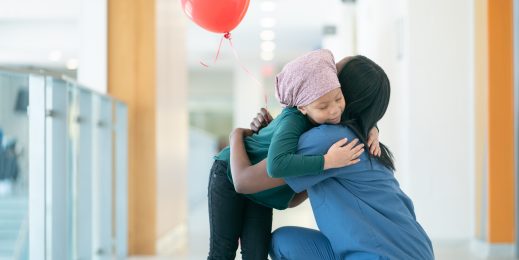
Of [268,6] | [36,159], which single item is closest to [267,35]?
[268,6]

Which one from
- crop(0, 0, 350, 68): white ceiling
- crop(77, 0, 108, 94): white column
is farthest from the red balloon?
crop(0, 0, 350, 68): white ceiling

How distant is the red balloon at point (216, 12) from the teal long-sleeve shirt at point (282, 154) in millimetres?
653

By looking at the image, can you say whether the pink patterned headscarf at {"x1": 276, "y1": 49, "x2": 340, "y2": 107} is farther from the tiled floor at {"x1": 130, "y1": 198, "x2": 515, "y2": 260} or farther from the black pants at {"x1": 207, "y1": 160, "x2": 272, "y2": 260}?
the tiled floor at {"x1": 130, "y1": 198, "x2": 515, "y2": 260}

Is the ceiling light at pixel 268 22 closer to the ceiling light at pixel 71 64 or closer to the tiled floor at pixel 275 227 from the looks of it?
the tiled floor at pixel 275 227

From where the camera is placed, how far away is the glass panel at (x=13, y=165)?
2.67 m

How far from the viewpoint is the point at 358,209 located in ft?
6.51

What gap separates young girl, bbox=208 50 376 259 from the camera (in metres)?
1.88

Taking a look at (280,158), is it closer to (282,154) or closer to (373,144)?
(282,154)

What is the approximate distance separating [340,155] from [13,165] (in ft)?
6.93

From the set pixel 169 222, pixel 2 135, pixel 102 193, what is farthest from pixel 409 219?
pixel 169 222

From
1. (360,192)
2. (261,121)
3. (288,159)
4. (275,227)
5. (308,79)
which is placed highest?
(308,79)

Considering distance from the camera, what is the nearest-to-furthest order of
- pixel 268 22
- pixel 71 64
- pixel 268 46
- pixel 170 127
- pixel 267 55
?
pixel 170 127
pixel 268 22
pixel 268 46
pixel 71 64
pixel 267 55

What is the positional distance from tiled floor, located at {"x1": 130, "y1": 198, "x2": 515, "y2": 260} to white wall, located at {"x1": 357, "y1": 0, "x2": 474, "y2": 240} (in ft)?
0.65

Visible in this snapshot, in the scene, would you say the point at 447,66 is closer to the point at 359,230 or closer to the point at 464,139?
the point at 464,139
